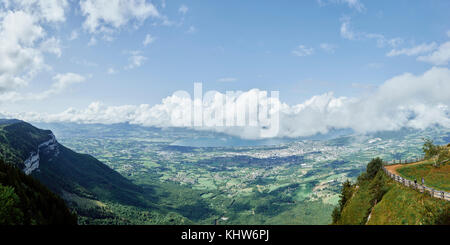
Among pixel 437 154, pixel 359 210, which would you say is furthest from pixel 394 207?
pixel 437 154

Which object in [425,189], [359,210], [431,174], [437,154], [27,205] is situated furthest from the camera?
[437,154]

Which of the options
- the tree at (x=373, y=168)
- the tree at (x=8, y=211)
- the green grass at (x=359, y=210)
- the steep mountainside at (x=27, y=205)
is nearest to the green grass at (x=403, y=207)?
the green grass at (x=359, y=210)

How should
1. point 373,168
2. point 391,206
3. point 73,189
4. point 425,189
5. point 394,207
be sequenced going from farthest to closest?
point 73,189, point 373,168, point 391,206, point 394,207, point 425,189

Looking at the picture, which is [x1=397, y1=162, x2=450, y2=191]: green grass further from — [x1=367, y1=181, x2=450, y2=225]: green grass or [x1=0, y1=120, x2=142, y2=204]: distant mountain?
[x1=0, y1=120, x2=142, y2=204]: distant mountain

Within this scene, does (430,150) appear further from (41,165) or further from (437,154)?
(41,165)

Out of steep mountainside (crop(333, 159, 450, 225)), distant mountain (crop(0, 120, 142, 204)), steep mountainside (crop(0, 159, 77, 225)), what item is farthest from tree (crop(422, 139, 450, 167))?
Result: distant mountain (crop(0, 120, 142, 204))

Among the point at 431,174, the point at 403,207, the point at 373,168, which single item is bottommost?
the point at 403,207
